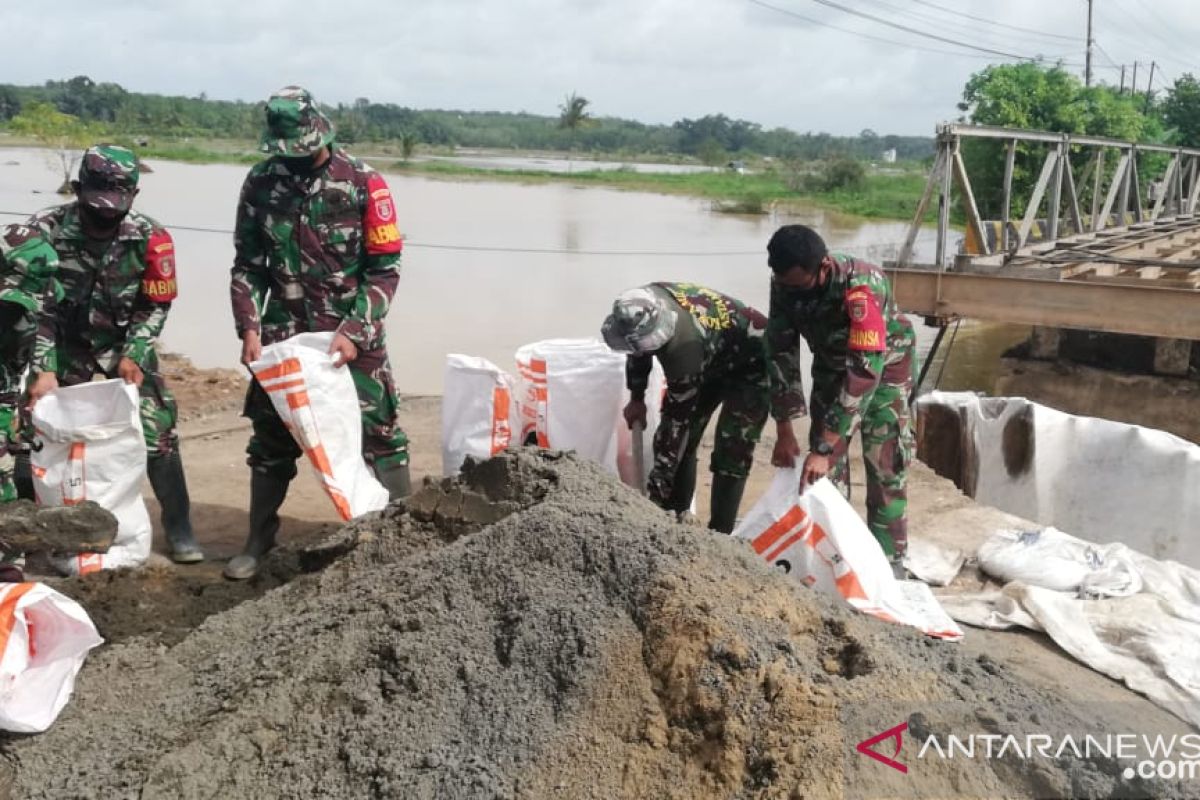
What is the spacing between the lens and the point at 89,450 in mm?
3615

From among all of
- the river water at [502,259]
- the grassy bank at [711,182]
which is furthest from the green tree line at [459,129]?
the river water at [502,259]

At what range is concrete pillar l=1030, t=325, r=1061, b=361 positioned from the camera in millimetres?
8398

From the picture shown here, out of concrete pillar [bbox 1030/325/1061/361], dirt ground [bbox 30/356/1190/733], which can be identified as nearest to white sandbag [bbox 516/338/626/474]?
dirt ground [bbox 30/356/1190/733]

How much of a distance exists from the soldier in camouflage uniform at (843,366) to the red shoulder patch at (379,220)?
1.40 m

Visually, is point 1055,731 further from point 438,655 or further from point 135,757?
point 135,757

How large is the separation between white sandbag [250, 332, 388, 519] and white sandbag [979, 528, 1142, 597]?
2.57 m

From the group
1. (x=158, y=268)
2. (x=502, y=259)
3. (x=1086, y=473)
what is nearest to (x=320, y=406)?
(x=158, y=268)

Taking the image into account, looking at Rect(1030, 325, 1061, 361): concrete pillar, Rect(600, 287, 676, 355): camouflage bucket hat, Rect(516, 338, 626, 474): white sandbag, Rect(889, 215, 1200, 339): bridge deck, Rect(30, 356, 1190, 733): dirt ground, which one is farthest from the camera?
Rect(1030, 325, 1061, 361): concrete pillar

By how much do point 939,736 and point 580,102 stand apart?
247 ft

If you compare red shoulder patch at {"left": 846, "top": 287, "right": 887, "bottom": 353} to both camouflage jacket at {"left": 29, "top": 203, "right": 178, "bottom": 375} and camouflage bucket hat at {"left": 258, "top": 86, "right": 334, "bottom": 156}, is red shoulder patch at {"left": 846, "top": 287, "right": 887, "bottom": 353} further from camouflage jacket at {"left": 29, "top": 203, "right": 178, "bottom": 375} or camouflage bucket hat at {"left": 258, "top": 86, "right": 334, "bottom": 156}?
camouflage jacket at {"left": 29, "top": 203, "right": 178, "bottom": 375}

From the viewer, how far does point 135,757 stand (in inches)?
97.0

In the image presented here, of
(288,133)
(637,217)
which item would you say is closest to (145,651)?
(288,133)

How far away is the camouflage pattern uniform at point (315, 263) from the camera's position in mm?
3715

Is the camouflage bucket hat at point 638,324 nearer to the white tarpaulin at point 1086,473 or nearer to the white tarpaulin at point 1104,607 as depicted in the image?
the white tarpaulin at point 1104,607
